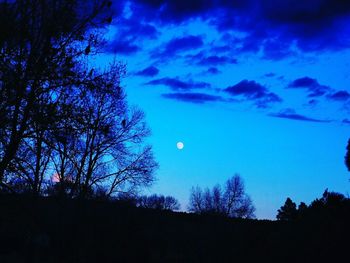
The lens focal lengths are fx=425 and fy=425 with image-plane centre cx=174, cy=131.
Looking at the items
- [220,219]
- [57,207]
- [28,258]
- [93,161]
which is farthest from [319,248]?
[93,161]

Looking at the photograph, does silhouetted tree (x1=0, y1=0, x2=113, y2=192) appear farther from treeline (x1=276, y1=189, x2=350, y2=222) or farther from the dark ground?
treeline (x1=276, y1=189, x2=350, y2=222)

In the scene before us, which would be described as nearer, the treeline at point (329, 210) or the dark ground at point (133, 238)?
the dark ground at point (133, 238)

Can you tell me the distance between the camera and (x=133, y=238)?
44.0 feet

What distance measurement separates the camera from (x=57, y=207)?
52.7ft

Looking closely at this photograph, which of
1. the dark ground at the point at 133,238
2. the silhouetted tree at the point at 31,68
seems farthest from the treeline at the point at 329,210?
the silhouetted tree at the point at 31,68

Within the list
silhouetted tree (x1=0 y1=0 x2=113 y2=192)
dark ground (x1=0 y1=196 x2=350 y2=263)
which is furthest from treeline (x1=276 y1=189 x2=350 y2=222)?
silhouetted tree (x1=0 y1=0 x2=113 y2=192)

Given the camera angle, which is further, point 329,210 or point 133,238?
point 133,238

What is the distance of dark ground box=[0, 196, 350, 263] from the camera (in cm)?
1065

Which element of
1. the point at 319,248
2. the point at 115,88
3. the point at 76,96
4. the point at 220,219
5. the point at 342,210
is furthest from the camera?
the point at 220,219

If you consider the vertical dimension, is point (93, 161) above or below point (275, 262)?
above

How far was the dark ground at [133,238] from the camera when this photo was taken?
10648 millimetres

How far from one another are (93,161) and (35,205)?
53.9ft

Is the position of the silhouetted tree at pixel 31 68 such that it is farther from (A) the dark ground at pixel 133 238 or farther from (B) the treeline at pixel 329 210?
(B) the treeline at pixel 329 210

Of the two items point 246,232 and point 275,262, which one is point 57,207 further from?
point 275,262
